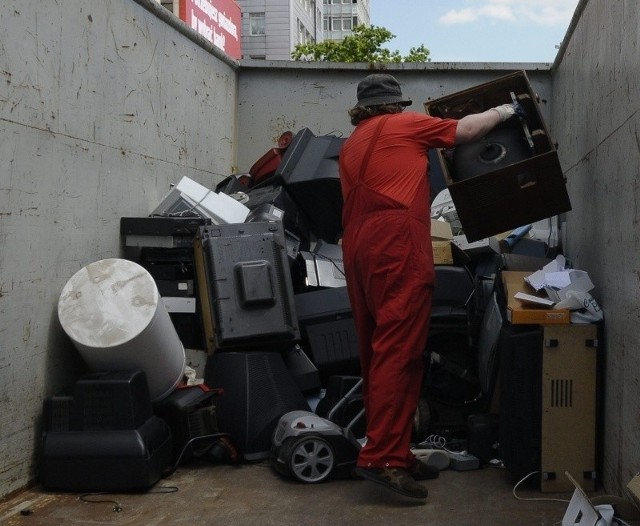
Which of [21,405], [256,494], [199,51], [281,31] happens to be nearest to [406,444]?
[256,494]

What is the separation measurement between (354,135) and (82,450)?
194 cm

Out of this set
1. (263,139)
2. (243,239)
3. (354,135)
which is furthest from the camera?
(263,139)

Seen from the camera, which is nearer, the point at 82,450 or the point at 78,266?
the point at 82,450

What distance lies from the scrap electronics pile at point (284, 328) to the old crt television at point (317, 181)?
8.3 inches

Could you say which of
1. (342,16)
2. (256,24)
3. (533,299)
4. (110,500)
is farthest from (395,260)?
(342,16)

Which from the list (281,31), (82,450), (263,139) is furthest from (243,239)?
(281,31)

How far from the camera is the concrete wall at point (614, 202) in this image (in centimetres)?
365

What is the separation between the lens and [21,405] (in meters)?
4.27

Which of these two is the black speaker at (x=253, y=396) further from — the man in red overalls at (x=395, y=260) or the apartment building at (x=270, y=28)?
the apartment building at (x=270, y=28)

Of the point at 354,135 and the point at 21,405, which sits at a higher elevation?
the point at 354,135

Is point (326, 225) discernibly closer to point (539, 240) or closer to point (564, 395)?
point (539, 240)

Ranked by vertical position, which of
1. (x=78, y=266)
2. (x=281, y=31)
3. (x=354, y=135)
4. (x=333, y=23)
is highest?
(x=333, y=23)

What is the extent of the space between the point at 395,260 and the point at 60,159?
171cm

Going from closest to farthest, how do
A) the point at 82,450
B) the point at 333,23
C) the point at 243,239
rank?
the point at 82,450 < the point at 243,239 < the point at 333,23
